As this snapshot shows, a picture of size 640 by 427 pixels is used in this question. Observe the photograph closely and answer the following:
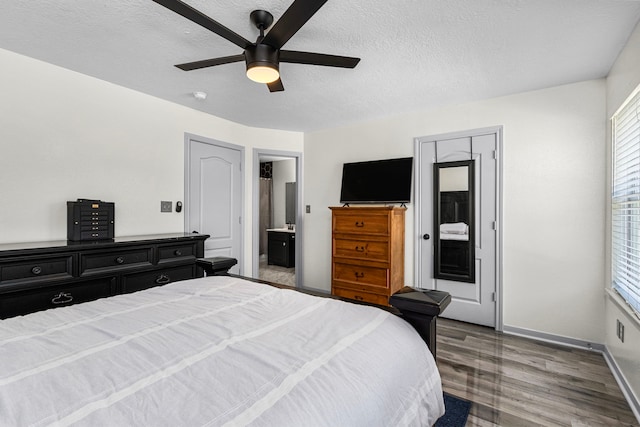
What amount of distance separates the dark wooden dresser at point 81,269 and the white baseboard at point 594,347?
11.0 ft

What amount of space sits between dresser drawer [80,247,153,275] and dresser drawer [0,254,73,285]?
0.10m

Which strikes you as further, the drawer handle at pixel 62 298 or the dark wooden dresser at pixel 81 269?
the drawer handle at pixel 62 298

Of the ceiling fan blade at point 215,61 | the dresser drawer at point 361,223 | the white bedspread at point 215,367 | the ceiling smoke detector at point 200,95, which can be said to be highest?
the ceiling smoke detector at point 200,95

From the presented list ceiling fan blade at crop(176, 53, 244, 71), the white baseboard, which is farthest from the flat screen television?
ceiling fan blade at crop(176, 53, 244, 71)

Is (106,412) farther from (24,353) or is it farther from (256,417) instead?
(24,353)

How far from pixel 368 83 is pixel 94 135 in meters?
2.58

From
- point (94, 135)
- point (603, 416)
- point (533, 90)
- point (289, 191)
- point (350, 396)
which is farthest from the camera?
point (289, 191)

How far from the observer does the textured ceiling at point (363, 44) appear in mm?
1811

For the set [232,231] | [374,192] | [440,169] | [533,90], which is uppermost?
[533,90]

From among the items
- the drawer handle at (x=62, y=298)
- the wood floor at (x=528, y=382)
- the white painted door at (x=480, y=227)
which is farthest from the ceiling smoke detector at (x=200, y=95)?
the wood floor at (x=528, y=382)

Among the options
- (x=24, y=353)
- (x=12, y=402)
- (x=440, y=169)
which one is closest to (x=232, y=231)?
(x=440, y=169)

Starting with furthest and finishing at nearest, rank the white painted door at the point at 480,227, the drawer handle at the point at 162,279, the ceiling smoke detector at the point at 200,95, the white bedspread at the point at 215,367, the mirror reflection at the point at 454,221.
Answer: the mirror reflection at the point at 454,221
the white painted door at the point at 480,227
the ceiling smoke detector at the point at 200,95
the drawer handle at the point at 162,279
the white bedspread at the point at 215,367

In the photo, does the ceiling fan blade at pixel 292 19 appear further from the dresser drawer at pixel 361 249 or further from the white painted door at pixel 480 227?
the white painted door at pixel 480 227

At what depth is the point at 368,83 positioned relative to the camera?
9.35 feet
